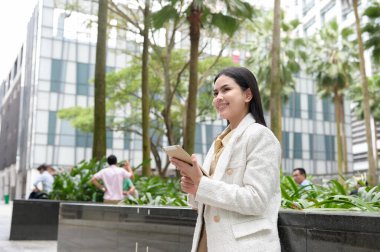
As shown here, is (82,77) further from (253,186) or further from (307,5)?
(253,186)

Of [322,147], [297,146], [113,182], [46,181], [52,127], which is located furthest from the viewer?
[322,147]

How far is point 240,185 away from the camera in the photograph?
7.45ft

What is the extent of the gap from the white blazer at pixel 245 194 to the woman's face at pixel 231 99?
15 cm

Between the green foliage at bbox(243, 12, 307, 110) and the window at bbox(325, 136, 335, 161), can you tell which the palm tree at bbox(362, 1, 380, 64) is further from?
the window at bbox(325, 136, 335, 161)

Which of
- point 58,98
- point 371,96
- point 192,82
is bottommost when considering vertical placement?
point 192,82

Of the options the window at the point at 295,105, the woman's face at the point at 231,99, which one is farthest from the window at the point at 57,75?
the woman's face at the point at 231,99

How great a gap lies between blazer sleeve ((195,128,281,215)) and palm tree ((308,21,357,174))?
3080cm

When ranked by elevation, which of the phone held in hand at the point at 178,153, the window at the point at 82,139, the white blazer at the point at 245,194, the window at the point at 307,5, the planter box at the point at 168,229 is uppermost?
the window at the point at 307,5

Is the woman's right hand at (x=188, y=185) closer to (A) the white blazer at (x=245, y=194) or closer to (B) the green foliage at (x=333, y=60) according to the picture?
(A) the white blazer at (x=245, y=194)

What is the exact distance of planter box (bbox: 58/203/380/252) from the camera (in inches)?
88.8

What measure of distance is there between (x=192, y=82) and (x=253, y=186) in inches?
451

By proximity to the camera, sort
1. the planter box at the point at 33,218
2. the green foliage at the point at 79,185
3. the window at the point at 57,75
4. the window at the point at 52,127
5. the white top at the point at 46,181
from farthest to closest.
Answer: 1. the window at the point at 57,75
2. the window at the point at 52,127
3. the white top at the point at 46,181
4. the planter box at the point at 33,218
5. the green foliage at the point at 79,185

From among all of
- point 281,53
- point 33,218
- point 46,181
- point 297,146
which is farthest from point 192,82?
point 297,146

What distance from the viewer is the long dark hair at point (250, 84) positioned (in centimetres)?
245
